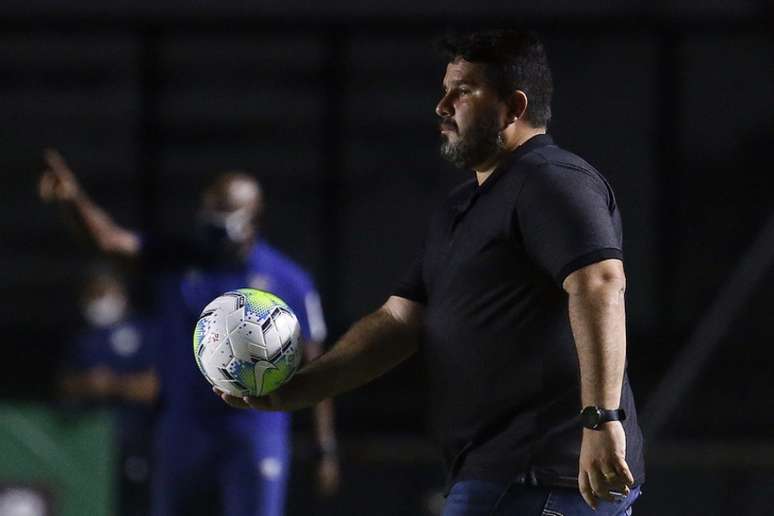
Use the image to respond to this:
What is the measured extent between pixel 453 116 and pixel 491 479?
931 mm

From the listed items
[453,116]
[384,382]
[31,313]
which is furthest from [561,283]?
[31,313]

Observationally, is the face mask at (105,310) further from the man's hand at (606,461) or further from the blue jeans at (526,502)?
the man's hand at (606,461)

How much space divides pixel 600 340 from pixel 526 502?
1.67ft

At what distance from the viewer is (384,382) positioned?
37.1ft

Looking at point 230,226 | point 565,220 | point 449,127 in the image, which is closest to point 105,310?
point 230,226

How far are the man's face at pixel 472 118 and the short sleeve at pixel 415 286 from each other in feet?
1.27

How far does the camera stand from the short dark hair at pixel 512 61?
4.12 meters

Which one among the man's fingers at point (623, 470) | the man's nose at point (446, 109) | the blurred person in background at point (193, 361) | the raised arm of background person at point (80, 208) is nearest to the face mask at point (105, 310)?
the blurred person in background at point (193, 361)

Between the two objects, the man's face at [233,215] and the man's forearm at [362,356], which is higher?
the man's face at [233,215]

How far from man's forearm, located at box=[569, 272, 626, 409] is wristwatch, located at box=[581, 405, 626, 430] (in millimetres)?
15

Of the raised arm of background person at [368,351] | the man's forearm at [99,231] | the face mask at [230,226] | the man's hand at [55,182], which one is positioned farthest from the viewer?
the face mask at [230,226]

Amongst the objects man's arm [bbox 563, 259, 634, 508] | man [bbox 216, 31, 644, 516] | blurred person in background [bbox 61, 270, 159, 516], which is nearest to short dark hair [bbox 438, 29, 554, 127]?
man [bbox 216, 31, 644, 516]

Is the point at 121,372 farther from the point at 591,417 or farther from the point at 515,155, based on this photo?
the point at 591,417

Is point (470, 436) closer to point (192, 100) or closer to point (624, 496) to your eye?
point (624, 496)
